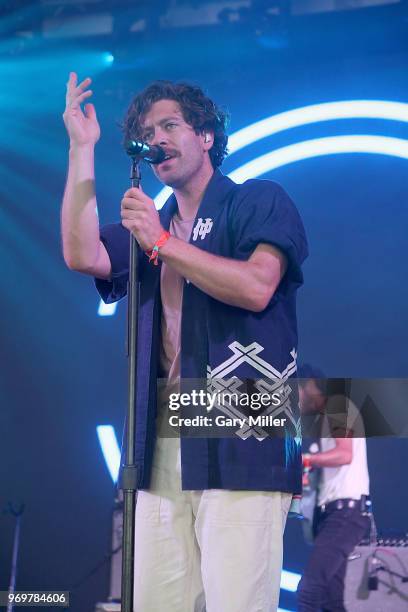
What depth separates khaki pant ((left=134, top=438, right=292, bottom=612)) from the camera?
175 centimetres

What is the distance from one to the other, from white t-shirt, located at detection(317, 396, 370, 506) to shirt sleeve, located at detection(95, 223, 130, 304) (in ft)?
5.98

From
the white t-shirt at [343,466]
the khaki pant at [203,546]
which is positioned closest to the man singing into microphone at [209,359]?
the khaki pant at [203,546]

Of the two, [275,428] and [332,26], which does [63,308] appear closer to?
[332,26]

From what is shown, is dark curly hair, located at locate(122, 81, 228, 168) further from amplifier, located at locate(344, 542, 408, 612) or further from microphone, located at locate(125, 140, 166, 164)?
amplifier, located at locate(344, 542, 408, 612)

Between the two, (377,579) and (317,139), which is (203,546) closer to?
(377,579)

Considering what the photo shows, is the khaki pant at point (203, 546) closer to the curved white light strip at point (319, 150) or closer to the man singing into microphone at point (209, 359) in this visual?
the man singing into microphone at point (209, 359)

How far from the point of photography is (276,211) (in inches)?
78.8

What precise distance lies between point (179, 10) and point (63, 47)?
71 cm

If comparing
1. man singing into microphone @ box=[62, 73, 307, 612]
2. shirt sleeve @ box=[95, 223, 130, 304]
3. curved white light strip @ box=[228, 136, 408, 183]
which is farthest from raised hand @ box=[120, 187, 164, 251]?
curved white light strip @ box=[228, 136, 408, 183]

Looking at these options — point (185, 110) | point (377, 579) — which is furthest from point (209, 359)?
point (377, 579)

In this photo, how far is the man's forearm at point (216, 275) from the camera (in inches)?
73.4

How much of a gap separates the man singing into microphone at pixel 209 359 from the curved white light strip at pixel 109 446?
2.46 m

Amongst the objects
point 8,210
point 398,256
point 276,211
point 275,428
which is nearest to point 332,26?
point 398,256

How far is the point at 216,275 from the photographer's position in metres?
1.87
